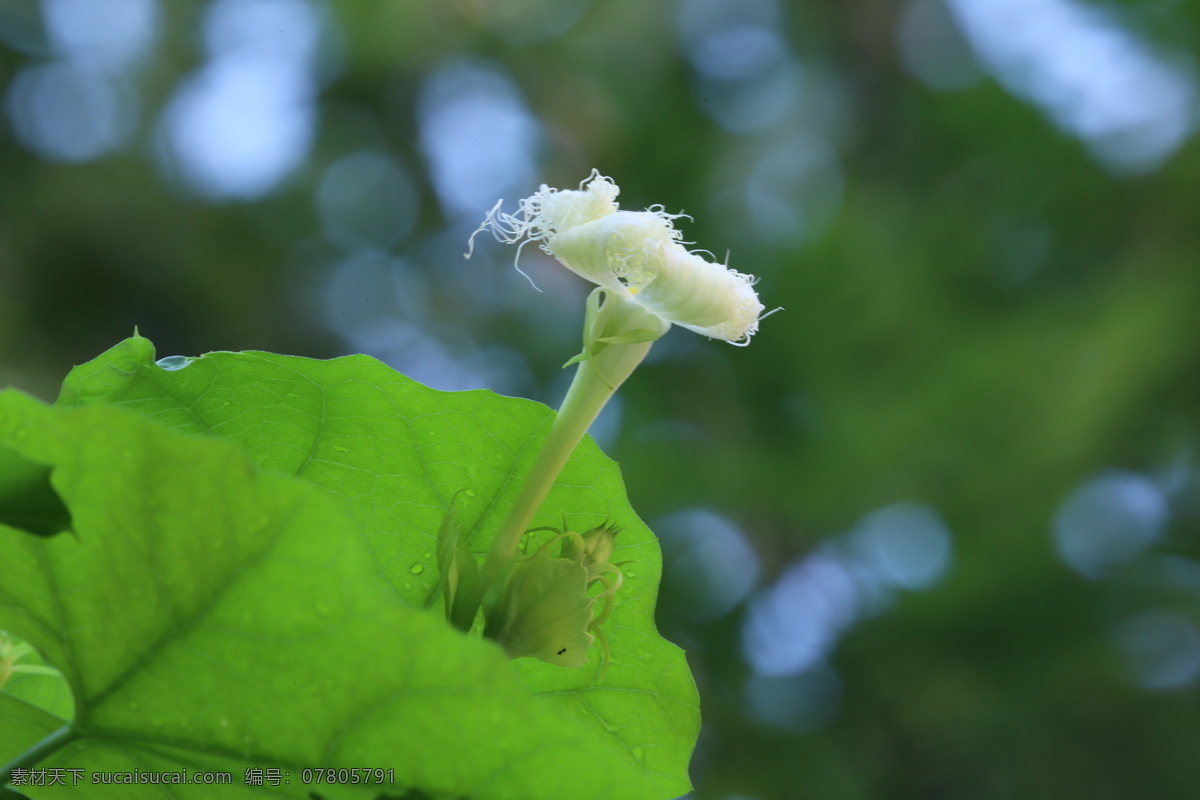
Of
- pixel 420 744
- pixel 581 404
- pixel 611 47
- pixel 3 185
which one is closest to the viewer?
pixel 420 744

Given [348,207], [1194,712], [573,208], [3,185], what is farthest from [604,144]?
[573,208]

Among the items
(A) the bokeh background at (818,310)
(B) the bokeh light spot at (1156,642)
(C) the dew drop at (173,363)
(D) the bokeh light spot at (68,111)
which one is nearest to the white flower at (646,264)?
(C) the dew drop at (173,363)

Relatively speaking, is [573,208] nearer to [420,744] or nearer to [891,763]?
[420,744]

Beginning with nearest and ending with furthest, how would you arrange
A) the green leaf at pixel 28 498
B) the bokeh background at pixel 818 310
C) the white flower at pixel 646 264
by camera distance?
the green leaf at pixel 28 498, the white flower at pixel 646 264, the bokeh background at pixel 818 310

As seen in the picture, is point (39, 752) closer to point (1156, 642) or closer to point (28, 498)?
point (28, 498)

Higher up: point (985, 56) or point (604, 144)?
point (985, 56)

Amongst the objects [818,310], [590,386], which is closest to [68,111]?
[818,310]

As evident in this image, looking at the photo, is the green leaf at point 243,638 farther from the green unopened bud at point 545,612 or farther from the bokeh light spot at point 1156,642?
the bokeh light spot at point 1156,642
